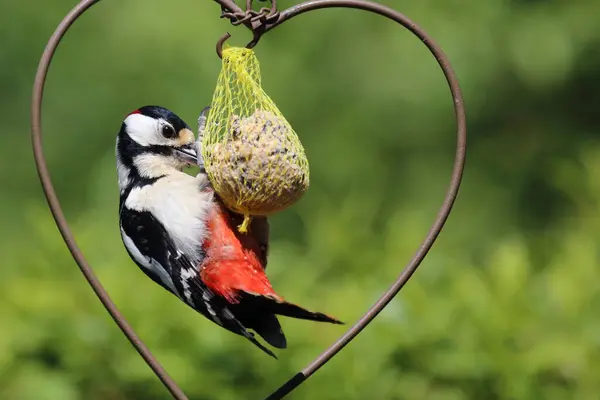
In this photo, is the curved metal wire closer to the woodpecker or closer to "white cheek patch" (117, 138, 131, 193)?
the woodpecker

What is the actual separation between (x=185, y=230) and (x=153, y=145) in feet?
0.67

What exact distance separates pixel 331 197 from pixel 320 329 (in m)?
1.76

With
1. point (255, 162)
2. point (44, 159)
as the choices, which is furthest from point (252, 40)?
point (44, 159)

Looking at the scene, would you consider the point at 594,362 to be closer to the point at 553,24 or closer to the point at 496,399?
the point at 496,399

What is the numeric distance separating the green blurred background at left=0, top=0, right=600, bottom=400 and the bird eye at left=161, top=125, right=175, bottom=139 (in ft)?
2.62

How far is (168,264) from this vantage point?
2.27m

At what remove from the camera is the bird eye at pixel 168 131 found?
2.33m

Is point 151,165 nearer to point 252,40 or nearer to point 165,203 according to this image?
point 165,203

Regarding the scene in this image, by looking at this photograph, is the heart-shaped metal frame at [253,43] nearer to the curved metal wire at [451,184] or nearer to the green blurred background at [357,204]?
the curved metal wire at [451,184]

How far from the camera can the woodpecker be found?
7.27 ft

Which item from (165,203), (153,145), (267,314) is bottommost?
(267,314)

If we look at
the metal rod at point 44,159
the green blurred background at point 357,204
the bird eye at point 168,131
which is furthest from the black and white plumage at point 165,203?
the green blurred background at point 357,204

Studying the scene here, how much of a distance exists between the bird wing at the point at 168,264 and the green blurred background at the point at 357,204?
677 millimetres

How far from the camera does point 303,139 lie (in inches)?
195
